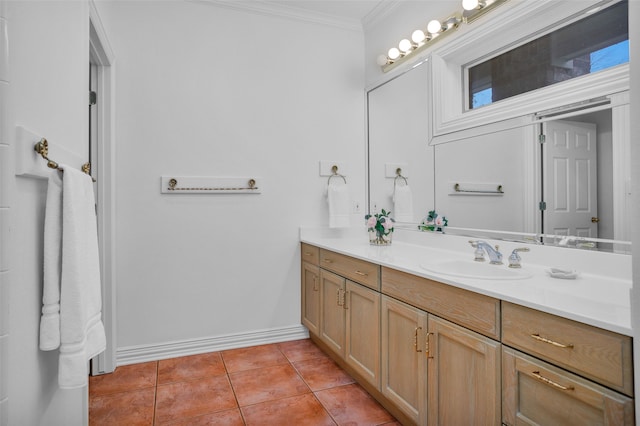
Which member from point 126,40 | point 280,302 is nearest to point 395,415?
point 280,302

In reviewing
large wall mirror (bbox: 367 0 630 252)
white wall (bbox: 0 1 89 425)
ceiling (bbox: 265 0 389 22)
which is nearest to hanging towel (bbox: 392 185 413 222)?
large wall mirror (bbox: 367 0 630 252)

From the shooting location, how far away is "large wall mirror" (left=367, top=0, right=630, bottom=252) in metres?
1.51

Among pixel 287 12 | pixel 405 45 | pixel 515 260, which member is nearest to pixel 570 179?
pixel 515 260

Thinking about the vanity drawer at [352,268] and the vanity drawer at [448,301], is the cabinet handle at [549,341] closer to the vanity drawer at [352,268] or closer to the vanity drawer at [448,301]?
the vanity drawer at [448,301]

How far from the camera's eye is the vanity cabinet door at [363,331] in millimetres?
1959

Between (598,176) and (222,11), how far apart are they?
2566 mm

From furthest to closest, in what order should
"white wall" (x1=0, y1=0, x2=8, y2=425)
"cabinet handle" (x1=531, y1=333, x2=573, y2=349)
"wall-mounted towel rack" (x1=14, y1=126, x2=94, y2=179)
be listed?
"cabinet handle" (x1=531, y1=333, x2=573, y2=349) < "wall-mounted towel rack" (x1=14, y1=126, x2=94, y2=179) < "white wall" (x1=0, y1=0, x2=8, y2=425)

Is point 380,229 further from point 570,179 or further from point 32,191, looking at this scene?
point 32,191

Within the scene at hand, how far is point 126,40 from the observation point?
2559 millimetres

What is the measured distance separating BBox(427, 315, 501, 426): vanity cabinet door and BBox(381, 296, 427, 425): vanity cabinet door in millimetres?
47

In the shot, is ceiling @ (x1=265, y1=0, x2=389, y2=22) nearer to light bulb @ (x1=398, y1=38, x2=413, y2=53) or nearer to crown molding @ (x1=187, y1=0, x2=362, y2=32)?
crown molding @ (x1=187, y1=0, x2=362, y2=32)

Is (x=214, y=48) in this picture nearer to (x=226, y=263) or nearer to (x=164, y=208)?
(x=164, y=208)

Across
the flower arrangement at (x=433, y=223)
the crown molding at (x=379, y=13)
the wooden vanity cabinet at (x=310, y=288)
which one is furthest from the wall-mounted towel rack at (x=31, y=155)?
the crown molding at (x=379, y=13)

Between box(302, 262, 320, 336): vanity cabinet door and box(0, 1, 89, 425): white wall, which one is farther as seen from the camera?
box(302, 262, 320, 336): vanity cabinet door
